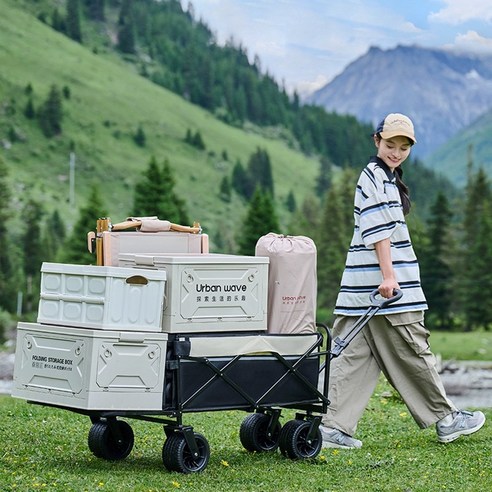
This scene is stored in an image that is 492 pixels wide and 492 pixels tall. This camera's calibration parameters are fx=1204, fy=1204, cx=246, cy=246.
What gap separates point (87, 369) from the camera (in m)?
7.88

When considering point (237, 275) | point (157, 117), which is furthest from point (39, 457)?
point (157, 117)

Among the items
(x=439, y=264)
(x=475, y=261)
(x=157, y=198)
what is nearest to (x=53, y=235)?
(x=157, y=198)

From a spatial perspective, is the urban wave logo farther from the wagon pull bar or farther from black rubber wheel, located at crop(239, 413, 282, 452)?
black rubber wheel, located at crop(239, 413, 282, 452)

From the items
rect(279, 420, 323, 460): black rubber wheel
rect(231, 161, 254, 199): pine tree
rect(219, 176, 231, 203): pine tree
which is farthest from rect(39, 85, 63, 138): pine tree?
rect(279, 420, 323, 460): black rubber wheel

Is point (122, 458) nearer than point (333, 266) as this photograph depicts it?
Yes

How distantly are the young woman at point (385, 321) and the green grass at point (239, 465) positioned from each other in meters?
0.28

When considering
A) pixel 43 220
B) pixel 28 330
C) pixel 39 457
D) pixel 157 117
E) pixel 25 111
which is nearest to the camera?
pixel 28 330

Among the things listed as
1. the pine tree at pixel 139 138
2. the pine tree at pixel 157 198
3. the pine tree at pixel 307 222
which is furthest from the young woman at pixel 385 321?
the pine tree at pixel 139 138

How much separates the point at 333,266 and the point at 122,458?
8531 cm

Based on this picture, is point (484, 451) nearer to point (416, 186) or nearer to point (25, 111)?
point (25, 111)

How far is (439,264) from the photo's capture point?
9481 centimetres

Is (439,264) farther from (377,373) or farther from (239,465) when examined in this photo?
(239,465)

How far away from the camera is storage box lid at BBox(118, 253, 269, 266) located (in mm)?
8266

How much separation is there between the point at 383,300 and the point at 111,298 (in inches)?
94.8
